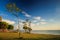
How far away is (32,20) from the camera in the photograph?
3008mm

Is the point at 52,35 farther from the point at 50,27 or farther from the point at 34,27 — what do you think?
the point at 34,27

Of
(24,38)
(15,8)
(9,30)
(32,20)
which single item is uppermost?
(15,8)

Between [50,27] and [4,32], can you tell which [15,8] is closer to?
[4,32]

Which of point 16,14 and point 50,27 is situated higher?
point 16,14

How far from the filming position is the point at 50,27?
2.97m

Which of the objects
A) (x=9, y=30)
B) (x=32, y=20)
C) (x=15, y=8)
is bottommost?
(x=9, y=30)

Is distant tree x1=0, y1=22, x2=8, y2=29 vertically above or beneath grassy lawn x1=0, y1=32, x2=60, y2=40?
above

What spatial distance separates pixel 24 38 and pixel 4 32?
0.50 meters

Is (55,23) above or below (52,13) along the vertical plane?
below

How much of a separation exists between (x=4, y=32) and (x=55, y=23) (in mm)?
1235

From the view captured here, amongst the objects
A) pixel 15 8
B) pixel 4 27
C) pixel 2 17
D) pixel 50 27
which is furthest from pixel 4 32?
pixel 50 27

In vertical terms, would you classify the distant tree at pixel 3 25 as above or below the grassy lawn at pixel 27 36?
above

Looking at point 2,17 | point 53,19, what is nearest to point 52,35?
point 53,19

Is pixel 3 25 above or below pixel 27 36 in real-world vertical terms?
above
